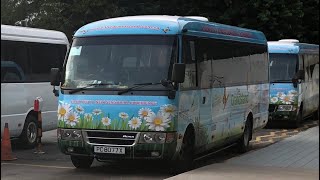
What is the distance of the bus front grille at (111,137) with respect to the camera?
9.29 meters

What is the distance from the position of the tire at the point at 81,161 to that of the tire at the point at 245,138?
420 cm

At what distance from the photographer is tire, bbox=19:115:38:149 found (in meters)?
13.1

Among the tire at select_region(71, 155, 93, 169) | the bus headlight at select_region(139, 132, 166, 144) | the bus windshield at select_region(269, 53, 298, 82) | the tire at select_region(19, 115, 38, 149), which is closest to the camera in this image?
the bus headlight at select_region(139, 132, 166, 144)

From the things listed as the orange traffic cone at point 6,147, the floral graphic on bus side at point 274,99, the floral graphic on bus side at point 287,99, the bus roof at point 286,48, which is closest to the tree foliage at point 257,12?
the bus roof at point 286,48

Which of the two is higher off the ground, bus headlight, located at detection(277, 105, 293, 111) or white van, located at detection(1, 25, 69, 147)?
white van, located at detection(1, 25, 69, 147)

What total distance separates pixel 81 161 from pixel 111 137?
50.3 inches

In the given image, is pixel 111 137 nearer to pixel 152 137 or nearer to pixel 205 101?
pixel 152 137

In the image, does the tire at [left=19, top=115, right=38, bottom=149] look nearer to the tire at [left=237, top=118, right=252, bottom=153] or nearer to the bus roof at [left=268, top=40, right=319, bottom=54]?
the tire at [left=237, top=118, right=252, bottom=153]

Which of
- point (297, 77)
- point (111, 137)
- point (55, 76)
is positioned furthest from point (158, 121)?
point (297, 77)

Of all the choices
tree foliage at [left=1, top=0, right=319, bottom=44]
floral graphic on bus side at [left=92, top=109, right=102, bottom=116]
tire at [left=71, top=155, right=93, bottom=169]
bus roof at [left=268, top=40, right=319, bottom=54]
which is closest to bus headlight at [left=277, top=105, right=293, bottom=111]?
bus roof at [left=268, top=40, right=319, bottom=54]

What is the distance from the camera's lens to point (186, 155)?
33.0ft

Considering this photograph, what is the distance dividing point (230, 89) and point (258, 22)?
15.8 m

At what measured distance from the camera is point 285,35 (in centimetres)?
2831

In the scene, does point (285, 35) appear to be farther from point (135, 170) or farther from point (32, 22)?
point (135, 170)
